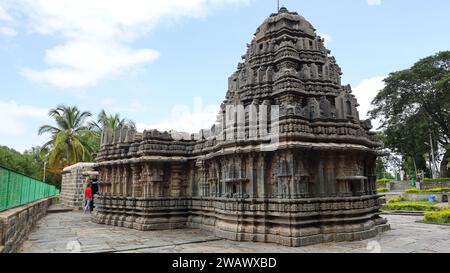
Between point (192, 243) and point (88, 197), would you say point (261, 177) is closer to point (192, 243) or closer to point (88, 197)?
point (192, 243)

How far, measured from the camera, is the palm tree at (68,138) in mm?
31188

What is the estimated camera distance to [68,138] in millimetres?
32156

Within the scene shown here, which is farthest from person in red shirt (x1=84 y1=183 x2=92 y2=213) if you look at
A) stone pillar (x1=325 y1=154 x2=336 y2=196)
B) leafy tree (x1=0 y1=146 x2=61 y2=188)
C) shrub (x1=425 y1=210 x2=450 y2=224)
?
leafy tree (x1=0 y1=146 x2=61 y2=188)

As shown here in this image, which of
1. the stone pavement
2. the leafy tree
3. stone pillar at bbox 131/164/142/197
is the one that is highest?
the leafy tree

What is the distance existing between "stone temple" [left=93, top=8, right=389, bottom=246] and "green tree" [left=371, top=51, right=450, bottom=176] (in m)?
30.7

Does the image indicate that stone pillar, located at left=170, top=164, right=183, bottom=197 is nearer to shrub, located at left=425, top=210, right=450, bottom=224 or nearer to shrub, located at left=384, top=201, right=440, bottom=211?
shrub, located at left=425, top=210, right=450, bottom=224

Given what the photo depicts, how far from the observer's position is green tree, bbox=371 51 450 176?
37500mm

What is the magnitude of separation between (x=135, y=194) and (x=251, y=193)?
20.3 feet

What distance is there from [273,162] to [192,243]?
3.55 meters

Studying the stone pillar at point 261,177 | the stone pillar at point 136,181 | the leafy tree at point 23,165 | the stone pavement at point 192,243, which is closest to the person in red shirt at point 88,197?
the stone pillar at point 136,181

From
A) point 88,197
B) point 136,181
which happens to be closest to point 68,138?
point 88,197

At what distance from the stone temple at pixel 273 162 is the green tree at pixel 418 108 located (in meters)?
30.7

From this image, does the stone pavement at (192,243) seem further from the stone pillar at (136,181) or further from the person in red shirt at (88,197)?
the person in red shirt at (88,197)

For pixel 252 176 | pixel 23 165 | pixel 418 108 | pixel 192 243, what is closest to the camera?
pixel 192 243
